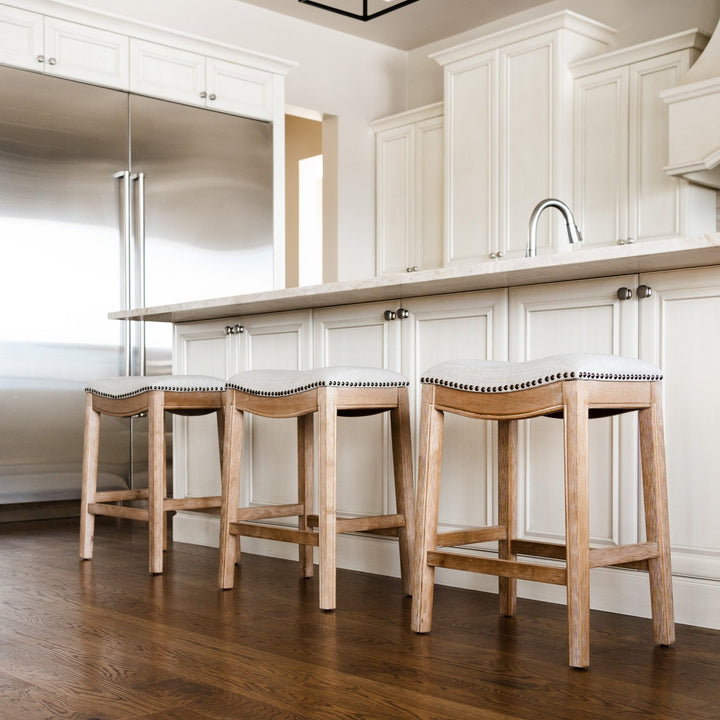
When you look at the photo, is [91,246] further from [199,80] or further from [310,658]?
[310,658]

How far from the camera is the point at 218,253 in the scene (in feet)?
15.8

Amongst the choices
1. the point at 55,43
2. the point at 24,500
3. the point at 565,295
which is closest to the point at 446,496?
the point at 565,295

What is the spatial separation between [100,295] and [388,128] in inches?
94.5

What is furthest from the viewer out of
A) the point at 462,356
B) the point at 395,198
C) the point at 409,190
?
the point at 395,198

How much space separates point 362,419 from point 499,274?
798 millimetres

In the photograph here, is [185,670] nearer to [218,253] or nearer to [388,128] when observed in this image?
[218,253]

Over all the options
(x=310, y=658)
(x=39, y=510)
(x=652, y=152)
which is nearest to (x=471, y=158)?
(x=652, y=152)

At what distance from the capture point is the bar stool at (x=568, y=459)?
1767mm

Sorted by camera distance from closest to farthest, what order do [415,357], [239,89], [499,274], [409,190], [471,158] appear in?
[499,274], [415,357], [239,89], [471,158], [409,190]

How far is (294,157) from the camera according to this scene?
24.9ft

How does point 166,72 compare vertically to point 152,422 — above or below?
above

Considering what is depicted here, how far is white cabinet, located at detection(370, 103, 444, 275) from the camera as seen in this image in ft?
18.5

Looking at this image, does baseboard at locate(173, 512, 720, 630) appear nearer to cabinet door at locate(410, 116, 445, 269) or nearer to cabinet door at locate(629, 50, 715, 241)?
cabinet door at locate(629, 50, 715, 241)

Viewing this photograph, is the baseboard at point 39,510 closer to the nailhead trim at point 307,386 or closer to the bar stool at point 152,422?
the bar stool at point 152,422
